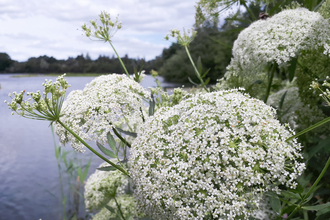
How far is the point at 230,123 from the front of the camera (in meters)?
0.99

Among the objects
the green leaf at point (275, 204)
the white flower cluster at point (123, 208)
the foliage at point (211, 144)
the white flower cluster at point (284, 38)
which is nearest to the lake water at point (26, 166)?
the white flower cluster at point (123, 208)

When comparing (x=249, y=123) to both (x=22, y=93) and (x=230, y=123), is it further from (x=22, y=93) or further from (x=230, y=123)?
(x=22, y=93)

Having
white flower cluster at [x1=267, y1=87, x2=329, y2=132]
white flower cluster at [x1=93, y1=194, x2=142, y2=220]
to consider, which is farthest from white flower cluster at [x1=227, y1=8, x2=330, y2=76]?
→ white flower cluster at [x1=93, y1=194, x2=142, y2=220]

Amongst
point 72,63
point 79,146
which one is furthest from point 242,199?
point 72,63

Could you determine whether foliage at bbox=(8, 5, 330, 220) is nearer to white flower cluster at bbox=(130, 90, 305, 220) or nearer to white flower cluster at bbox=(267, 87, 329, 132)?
white flower cluster at bbox=(130, 90, 305, 220)

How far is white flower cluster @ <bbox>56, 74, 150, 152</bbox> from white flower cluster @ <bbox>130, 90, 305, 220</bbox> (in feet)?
0.95

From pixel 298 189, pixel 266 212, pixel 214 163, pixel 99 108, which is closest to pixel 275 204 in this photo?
pixel 298 189

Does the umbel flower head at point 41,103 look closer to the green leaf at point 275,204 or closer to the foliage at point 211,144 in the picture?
the foliage at point 211,144

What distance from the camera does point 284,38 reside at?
1.46m

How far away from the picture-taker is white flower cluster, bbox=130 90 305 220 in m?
0.90

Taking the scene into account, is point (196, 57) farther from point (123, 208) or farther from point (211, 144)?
point (211, 144)

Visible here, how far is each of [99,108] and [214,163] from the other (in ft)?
2.37

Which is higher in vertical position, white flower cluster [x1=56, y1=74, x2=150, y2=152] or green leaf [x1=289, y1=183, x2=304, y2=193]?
white flower cluster [x1=56, y1=74, x2=150, y2=152]

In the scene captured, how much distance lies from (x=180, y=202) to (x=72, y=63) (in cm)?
468
